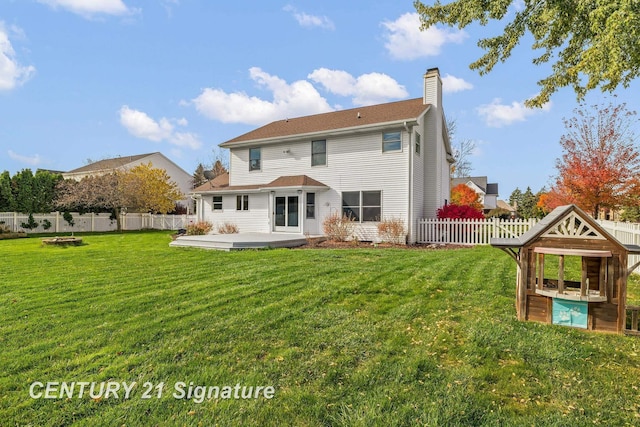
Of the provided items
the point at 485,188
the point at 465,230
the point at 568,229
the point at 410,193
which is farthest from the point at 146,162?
the point at 485,188

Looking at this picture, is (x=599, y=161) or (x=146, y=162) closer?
(x=599, y=161)

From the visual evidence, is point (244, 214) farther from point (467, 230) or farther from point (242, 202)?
point (467, 230)

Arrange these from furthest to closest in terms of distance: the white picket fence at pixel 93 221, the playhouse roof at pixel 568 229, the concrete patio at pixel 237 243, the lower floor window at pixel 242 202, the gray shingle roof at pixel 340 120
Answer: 1. the white picket fence at pixel 93 221
2. the lower floor window at pixel 242 202
3. the gray shingle roof at pixel 340 120
4. the concrete patio at pixel 237 243
5. the playhouse roof at pixel 568 229

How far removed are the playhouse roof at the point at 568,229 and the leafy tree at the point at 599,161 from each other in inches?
618

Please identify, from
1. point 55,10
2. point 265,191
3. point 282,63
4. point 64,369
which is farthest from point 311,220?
point 64,369

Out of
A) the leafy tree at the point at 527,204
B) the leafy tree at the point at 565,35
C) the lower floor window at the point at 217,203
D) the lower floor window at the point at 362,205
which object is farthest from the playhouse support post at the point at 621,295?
the leafy tree at the point at 527,204

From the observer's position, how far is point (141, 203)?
26.7 m

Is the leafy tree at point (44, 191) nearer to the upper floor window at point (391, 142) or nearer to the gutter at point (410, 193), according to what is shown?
the upper floor window at point (391, 142)

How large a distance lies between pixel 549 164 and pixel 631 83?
15311 millimetres

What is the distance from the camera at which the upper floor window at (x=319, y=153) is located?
1639cm

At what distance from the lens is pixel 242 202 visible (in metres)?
18.1

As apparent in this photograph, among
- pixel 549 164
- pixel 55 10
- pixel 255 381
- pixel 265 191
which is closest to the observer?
pixel 255 381

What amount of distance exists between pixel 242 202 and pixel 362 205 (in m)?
6.87

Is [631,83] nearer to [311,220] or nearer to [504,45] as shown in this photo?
[504,45]
